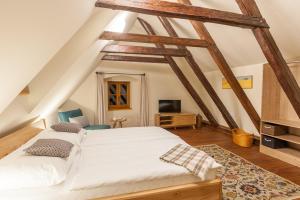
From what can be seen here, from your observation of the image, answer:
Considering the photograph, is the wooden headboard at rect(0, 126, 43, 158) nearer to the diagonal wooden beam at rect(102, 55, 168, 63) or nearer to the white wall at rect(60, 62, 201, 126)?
the white wall at rect(60, 62, 201, 126)

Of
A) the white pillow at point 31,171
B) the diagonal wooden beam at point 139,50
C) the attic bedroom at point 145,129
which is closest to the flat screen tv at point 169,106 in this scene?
the attic bedroom at point 145,129

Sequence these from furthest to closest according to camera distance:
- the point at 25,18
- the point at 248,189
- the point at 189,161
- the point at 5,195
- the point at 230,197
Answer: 1. the point at 248,189
2. the point at 230,197
3. the point at 189,161
4. the point at 5,195
5. the point at 25,18

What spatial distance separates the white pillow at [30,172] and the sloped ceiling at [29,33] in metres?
0.53

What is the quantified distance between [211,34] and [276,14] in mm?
1241

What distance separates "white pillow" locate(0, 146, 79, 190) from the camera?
158 centimetres

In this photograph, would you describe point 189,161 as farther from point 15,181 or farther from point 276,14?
point 276,14

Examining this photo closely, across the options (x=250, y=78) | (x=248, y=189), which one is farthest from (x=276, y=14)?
(x=248, y=189)

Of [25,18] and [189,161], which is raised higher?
[25,18]

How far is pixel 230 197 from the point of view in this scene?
7.34 ft

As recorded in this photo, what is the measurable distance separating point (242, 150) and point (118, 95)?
377 centimetres

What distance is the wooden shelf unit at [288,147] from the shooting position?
320 cm

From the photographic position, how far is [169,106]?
6145 mm

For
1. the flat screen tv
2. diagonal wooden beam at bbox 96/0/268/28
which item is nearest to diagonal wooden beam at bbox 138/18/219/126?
the flat screen tv

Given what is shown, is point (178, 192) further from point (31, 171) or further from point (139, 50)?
point (139, 50)
